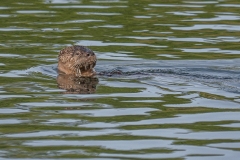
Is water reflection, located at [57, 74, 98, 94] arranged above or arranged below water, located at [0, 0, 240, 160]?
below

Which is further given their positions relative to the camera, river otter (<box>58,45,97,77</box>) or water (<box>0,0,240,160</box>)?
river otter (<box>58,45,97,77</box>)

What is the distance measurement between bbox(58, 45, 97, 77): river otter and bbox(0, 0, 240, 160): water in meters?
0.26

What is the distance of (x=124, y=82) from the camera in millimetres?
14102

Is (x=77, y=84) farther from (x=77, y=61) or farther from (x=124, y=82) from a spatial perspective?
(x=77, y=61)

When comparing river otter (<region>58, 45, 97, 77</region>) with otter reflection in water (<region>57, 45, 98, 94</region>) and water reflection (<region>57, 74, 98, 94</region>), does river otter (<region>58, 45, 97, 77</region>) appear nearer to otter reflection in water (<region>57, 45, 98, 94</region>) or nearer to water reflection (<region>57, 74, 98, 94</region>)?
otter reflection in water (<region>57, 45, 98, 94</region>)

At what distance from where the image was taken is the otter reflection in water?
14500mm

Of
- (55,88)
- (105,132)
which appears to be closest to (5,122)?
(105,132)

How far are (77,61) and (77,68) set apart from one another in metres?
0.23

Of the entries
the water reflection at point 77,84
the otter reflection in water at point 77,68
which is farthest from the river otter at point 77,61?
the water reflection at point 77,84

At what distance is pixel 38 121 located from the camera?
10.9 m

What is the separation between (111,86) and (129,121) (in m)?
2.93

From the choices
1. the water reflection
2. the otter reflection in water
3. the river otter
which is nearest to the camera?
the water reflection

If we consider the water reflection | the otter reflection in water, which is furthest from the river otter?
the water reflection

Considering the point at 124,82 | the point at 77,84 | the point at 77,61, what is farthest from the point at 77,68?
the point at 124,82
